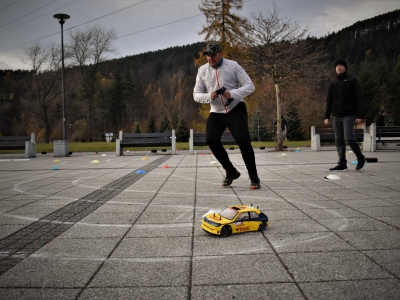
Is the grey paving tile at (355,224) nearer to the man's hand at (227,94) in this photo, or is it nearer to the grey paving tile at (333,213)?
the grey paving tile at (333,213)

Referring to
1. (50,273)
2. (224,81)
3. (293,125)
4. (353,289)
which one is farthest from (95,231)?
(293,125)

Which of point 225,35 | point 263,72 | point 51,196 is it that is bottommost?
point 51,196

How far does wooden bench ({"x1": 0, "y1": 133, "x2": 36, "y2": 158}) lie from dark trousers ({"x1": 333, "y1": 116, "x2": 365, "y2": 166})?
14.9 meters

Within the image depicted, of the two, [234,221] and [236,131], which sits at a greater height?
[236,131]

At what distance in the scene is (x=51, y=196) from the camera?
18.1ft

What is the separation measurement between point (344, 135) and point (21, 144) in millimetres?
16147

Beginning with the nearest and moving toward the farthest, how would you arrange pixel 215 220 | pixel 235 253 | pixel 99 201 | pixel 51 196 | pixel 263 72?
pixel 235 253, pixel 215 220, pixel 99 201, pixel 51 196, pixel 263 72

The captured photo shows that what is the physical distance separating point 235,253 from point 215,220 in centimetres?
52

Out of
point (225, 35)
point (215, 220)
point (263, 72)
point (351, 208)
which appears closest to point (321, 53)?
point (263, 72)

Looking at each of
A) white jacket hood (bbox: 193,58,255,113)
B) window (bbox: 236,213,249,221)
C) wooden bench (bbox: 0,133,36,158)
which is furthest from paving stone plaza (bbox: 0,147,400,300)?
wooden bench (bbox: 0,133,36,158)

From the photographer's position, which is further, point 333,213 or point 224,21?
point 224,21

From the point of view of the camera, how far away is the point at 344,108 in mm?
7891

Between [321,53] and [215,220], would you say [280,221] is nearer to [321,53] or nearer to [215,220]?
[215,220]

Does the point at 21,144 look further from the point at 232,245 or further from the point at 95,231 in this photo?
the point at 232,245
